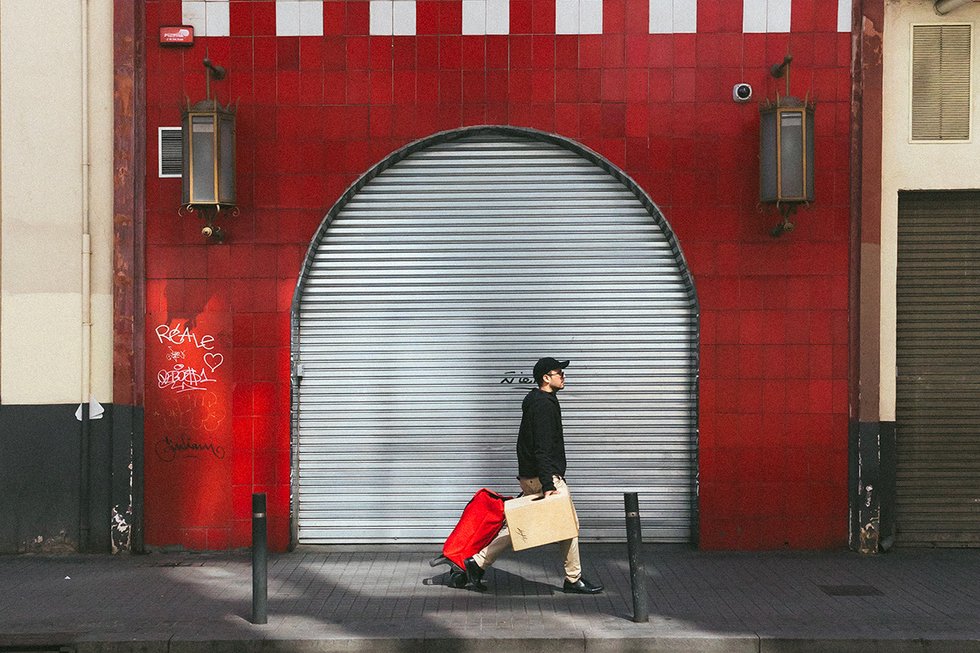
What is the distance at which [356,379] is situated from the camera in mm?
9789

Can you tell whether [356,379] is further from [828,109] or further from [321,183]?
[828,109]

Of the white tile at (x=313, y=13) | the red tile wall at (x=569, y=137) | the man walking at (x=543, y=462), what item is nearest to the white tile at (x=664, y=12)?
the red tile wall at (x=569, y=137)

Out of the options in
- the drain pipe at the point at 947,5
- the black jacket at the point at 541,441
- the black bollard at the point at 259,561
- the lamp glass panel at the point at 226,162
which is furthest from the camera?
the drain pipe at the point at 947,5

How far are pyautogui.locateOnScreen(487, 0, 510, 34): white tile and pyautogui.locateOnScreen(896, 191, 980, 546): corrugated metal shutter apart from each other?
4403 millimetres

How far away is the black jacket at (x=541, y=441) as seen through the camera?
25.5 feet

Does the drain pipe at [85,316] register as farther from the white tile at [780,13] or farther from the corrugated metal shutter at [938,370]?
the corrugated metal shutter at [938,370]

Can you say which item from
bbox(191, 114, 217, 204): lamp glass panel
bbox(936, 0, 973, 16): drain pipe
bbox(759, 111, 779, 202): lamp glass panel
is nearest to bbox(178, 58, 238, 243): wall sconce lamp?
bbox(191, 114, 217, 204): lamp glass panel

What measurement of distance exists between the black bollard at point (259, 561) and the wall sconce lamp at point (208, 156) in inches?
135

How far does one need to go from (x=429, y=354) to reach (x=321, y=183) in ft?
6.70

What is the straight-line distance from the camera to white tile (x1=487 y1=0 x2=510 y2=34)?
962cm

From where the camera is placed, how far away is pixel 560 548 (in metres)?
7.95

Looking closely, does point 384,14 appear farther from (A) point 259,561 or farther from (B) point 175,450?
(A) point 259,561

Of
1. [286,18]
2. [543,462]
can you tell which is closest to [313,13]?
[286,18]

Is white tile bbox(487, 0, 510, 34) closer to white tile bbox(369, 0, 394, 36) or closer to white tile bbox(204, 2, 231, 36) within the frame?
white tile bbox(369, 0, 394, 36)
